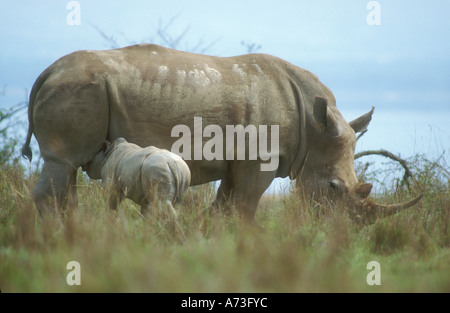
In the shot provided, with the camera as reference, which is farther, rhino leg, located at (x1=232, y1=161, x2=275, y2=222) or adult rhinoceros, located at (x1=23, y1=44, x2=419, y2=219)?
rhino leg, located at (x1=232, y1=161, x2=275, y2=222)

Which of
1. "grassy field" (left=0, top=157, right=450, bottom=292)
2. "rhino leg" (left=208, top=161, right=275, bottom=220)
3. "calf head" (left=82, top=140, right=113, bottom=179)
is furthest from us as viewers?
"rhino leg" (left=208, top=161, right=275, bottom=220)

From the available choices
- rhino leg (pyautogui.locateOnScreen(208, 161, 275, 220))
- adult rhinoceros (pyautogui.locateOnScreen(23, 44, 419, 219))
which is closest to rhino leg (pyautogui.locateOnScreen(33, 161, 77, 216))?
adult rhinoceros (pyautogui.locateOnScreen(23, 44, 419, 219))

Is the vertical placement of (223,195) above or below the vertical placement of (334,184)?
below

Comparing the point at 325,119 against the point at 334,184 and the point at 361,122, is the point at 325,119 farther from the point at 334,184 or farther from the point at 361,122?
the point at 361,122

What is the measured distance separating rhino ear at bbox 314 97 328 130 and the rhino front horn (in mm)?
1004

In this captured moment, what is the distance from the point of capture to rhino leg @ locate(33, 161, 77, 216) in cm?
619

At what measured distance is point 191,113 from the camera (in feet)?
21.3

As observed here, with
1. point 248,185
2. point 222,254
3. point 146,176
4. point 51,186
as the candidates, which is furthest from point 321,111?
point 222,254

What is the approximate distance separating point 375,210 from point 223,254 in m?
3.22

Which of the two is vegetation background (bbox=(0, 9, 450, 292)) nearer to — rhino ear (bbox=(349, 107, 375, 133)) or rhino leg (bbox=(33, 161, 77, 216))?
rhino leg (bbox=(33, 161, 77, 216))

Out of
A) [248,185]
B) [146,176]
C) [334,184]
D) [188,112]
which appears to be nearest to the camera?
[146,176]

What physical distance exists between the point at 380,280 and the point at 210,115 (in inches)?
113
